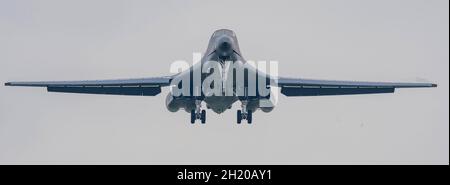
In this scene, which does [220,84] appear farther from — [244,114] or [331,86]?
[331,86]

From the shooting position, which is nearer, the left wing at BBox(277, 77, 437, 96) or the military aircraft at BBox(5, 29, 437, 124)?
the military aircraft at BBox(5, 29, 437, 124)

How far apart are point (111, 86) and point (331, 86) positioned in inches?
685

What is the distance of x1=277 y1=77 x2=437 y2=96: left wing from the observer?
207 ft

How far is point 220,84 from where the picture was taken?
57.6m

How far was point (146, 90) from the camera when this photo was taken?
66875 millimetres

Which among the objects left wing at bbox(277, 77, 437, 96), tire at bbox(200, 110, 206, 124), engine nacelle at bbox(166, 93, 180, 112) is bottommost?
tire at bbox(200, 110, 206, 124)

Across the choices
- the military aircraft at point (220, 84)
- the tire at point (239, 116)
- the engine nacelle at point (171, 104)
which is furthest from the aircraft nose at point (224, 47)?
the tire at point (239, 116)

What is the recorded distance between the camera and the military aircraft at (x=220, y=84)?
58594 mm

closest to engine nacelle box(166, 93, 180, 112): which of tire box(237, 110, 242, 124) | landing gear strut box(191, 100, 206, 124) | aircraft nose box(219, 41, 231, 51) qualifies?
landing gear strut box(191, 100, 206, 124)

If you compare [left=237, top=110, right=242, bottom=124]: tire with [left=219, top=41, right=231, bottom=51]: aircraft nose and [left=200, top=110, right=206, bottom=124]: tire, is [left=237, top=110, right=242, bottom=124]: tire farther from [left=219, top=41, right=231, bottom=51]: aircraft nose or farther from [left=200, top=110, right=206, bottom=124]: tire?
[left=219, top=41, right=231, bottom=51]: aircraft nose

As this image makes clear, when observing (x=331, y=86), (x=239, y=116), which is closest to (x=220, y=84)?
(x=239, y=116)

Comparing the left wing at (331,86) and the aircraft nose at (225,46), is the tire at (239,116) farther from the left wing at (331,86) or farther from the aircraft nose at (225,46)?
the aircraft nose at (225,46)

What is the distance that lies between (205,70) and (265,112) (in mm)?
7387
